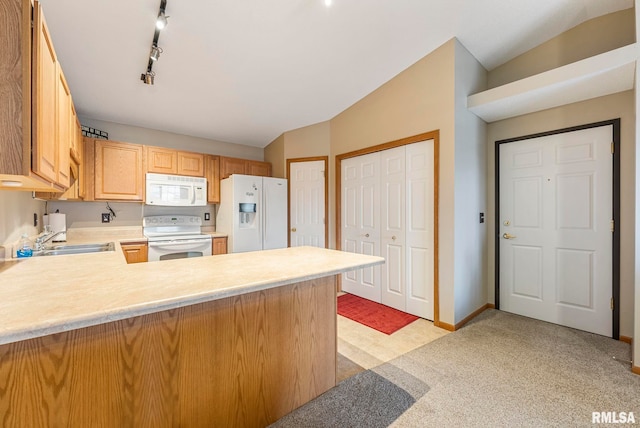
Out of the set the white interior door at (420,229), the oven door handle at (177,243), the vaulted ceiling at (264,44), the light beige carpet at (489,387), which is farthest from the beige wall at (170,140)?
the light beige carpet at (489,387)

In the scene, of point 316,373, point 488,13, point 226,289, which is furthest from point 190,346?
point 488,13

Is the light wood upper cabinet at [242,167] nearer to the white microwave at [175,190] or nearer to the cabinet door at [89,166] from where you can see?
the white microwave at [175,190]

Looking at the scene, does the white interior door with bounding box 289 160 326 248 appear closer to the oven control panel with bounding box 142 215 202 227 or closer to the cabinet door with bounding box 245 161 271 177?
the cabinet door with bounding box 245 161 271 177

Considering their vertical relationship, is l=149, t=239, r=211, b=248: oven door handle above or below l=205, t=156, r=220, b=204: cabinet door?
below

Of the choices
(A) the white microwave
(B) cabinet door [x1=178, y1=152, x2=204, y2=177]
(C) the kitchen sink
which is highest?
(B) cabinet door [x1=178, y1=152, x2=204, y2=177]

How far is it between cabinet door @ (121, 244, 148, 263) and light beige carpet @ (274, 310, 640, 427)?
111 inches

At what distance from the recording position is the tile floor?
Answer: 7.06 feet

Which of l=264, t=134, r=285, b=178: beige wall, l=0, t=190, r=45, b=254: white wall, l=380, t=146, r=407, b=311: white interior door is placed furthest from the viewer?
l=264, t=134, r=285, b=178: beige wall

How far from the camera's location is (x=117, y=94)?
303cm

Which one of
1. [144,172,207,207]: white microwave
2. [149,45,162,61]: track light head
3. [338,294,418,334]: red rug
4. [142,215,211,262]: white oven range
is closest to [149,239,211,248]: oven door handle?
[142,215,211,262]: white oven range

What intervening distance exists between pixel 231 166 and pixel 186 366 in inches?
139

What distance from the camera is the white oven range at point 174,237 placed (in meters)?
3.51

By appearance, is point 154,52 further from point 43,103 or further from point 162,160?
point 162,160

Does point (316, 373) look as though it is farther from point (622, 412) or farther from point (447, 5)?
point (447, 5)
